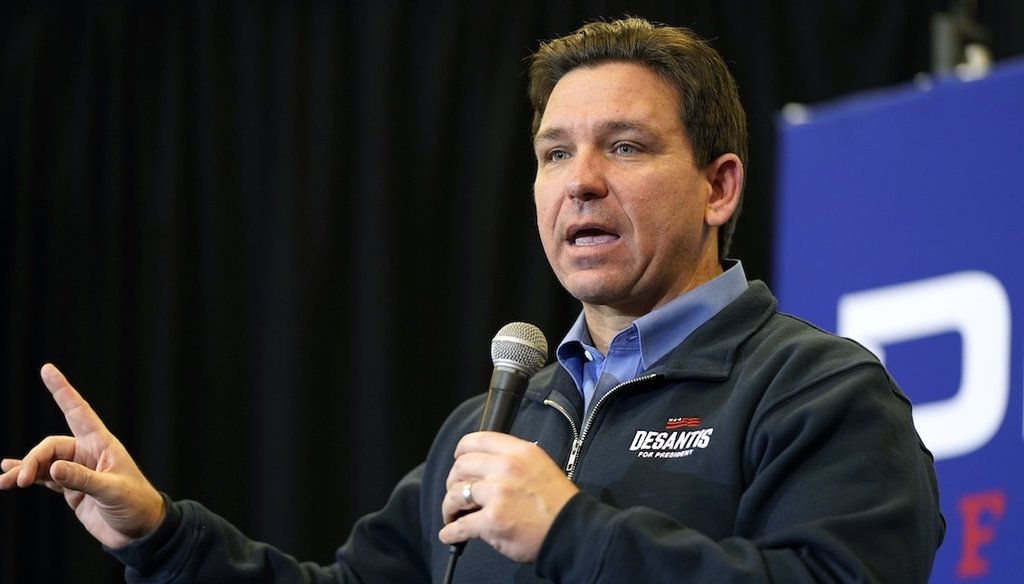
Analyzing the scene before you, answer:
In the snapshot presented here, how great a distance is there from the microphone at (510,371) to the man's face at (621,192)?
0.65 feet

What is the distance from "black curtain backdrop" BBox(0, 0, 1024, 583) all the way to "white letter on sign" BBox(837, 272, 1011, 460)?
142cm

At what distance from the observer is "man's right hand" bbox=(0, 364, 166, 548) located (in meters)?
2.02

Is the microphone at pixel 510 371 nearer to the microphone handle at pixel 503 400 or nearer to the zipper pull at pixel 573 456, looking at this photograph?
the microphone handle at pixel 503 400

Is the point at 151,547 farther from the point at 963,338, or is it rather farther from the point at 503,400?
the point at 963,338

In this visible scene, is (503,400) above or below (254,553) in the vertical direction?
above

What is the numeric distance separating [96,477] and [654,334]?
2.70 ft

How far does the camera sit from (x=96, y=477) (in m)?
2.03

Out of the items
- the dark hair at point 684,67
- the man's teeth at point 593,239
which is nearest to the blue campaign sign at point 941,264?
the dark hair at point 684,67

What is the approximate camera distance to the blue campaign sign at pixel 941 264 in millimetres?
2453

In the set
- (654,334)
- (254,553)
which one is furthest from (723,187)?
(254,553)

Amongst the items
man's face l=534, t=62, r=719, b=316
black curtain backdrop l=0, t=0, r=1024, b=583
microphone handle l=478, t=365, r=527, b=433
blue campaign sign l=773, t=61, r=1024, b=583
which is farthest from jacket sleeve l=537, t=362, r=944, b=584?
black curtain backdrop l=0, t=0, r=1024, b=583

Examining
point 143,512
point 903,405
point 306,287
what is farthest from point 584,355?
point 306,287

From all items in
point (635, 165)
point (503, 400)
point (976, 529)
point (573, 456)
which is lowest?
point (976, 529)

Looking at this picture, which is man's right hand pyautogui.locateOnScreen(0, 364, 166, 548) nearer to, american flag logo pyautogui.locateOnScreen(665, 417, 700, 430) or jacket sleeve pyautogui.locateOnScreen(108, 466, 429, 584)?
jacket sleeve pyautogui.locateOnScreen(108, 466, 429, 584)
